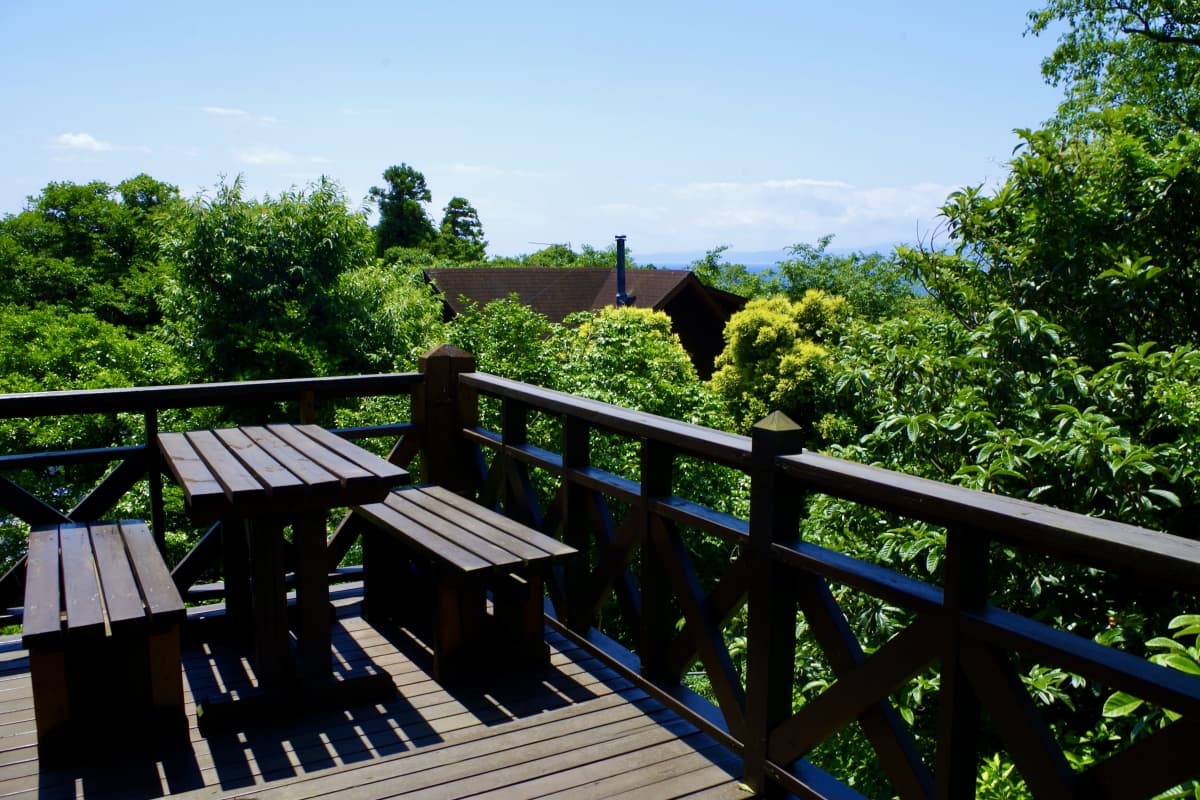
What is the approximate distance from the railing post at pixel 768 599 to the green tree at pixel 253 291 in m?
12.7

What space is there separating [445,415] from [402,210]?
5629 centimetres

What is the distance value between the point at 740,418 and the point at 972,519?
19.6 m

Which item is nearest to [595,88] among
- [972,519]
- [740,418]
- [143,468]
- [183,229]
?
[740,418]

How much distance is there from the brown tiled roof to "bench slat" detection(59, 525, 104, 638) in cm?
2472

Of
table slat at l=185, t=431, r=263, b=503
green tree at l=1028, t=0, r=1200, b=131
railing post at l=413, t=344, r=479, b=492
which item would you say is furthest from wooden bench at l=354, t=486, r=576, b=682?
green tree at l=1028, t=0, r=1200, b=131

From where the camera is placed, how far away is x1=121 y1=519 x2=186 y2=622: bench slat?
253cm

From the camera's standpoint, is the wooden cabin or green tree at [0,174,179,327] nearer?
green tree at [0,174,179,327]

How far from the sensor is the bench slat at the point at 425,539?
2912 millimetres

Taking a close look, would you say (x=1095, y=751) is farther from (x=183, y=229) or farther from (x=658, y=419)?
(x=183, y=229)

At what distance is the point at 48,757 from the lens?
8.64ft

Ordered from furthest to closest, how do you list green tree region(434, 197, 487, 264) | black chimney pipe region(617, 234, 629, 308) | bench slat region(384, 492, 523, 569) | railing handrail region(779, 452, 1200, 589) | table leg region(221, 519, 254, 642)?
green tree region(434, 197, 487, 264) → black chimney pipe region(617, 234, 629, 308) → table leg region(221, 519, 254, 642) → bench slat region(384, 492, 523, 569) → railing handrail region(779, 452, 1200, 589)

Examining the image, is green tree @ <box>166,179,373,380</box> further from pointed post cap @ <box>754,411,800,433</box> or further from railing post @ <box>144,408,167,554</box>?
pointed post cap @ <box>754,411,800,433</box>

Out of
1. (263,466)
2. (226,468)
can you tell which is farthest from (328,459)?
(226,468)

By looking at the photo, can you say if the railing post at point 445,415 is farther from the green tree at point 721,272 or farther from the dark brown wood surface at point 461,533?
the green tree at point 721,272
